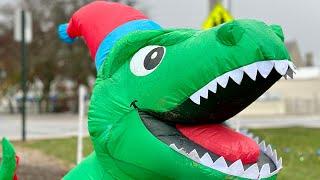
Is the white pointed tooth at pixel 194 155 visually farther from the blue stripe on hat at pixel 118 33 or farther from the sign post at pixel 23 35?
the sign post at pixel 23 35

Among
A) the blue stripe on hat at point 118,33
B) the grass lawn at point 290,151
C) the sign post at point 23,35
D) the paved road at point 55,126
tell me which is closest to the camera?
the blue stripe on hat at point 118,33

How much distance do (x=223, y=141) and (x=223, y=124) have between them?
238 millimetres

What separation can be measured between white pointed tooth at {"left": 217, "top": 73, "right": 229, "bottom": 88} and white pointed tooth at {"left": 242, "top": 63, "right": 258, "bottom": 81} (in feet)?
0.33

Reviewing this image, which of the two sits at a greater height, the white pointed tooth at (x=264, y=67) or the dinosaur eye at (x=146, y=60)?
the white pointed tooth at (x=264, y=67)

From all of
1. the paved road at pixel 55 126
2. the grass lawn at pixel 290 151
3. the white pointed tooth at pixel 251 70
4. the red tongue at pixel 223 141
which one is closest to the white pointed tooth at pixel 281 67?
the white pointed tooth at pixel 251 70

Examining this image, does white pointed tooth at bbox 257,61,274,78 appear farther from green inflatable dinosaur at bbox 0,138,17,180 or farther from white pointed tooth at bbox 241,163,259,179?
green inflatable dinosaur at bbox 0,138,17,180

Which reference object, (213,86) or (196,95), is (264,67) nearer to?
(213,86)

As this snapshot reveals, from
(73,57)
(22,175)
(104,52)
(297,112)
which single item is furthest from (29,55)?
(104,52)

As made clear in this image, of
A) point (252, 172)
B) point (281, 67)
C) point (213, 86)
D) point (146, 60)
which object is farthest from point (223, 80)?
point (146, 60)

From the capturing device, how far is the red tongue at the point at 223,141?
3299 mm

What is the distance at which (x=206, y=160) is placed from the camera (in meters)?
3.26

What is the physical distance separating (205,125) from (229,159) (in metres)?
0.27

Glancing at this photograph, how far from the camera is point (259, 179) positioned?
3.27 m

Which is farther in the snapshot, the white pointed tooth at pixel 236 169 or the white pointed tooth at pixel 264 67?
the white pointed tooth at pixel 236 169
